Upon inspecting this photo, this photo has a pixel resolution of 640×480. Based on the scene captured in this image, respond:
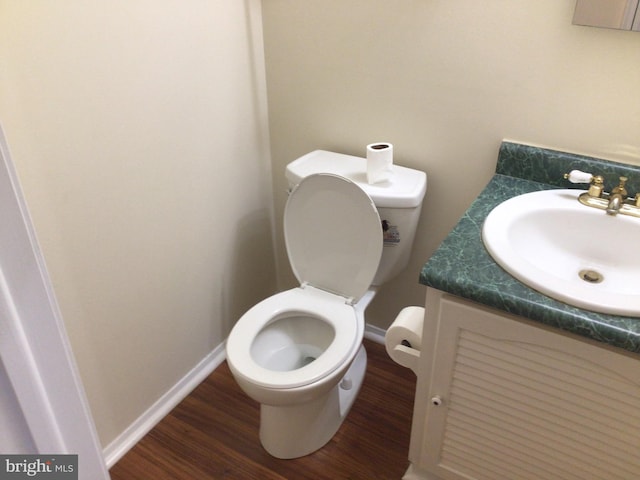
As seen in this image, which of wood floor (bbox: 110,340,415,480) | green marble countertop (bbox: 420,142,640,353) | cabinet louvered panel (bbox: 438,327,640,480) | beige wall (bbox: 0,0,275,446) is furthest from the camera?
wood floor (bbox: 110,340,415,480)

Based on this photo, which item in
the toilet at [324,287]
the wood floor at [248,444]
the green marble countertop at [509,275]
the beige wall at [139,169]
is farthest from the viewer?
the wood floor at [248,444]

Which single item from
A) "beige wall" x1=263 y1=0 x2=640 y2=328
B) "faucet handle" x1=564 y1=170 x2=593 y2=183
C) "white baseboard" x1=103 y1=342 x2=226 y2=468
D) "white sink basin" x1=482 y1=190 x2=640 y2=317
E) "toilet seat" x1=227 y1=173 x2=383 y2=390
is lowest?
"white baseboard" x1=103 y1=342 x2=226 y2=468

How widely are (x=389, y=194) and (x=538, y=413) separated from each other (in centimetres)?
72

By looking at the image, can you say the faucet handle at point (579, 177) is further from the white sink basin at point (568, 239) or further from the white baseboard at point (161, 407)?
the white baseboard at point (161, 407)

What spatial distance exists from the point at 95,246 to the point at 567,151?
4.37ft

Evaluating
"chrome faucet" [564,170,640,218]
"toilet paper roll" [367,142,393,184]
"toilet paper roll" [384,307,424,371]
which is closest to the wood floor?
"toilet paper roll" [384,307,424,371]

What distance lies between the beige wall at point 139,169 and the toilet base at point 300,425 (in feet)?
1.42

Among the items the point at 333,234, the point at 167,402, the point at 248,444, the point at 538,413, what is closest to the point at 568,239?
the point at 538,413

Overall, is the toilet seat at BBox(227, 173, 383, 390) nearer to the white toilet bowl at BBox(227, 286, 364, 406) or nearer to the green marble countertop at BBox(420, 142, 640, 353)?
the white toilet bowl at BBox(227, 286, 364, 406)

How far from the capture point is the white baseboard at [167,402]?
1681 millimetres

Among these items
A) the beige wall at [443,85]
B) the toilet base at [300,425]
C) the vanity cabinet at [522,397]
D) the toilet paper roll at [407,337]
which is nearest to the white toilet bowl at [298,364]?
the toilet base at [300,425]

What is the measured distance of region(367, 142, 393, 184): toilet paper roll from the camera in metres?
1.56

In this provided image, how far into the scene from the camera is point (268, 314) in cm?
165

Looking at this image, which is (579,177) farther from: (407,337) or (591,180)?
(407,337)
